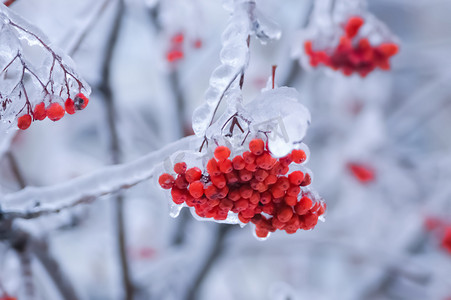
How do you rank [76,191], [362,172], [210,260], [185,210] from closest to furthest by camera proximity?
[76,191]
[210,260]
[185,210]
[362,172]

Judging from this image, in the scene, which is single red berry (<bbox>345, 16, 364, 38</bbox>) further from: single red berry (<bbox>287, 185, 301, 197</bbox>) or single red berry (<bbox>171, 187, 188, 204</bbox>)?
single red berry (<bbox>171, 187, 188, 204</bbox>)

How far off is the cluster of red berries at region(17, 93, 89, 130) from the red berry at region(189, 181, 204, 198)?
0.34 metres

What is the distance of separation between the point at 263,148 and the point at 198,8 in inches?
57.0

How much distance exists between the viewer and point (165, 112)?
2881 mm

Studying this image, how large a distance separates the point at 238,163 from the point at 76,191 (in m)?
0.53

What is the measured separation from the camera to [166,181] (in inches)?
35.8

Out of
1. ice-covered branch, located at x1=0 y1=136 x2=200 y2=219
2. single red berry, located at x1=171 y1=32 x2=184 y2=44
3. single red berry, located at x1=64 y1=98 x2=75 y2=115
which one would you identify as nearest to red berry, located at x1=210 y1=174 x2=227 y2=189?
ice-covered branch, located at x1=0 y1=136 x2=200 y2=219

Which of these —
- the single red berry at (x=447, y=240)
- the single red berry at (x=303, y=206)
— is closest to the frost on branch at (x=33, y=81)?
the single red berry at (x=303, y=206)

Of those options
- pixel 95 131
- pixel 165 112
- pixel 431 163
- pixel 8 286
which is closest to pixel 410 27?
pixel 431 163

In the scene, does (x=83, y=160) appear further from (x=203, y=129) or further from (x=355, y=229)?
(x=203, y=129)

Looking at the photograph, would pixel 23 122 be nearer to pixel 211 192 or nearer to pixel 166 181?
pixel 166 181

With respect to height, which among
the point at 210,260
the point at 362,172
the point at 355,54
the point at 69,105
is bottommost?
the point at 69,105

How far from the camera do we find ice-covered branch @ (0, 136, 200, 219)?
1.10m

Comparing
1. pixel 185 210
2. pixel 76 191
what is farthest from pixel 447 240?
pixel 76 191
